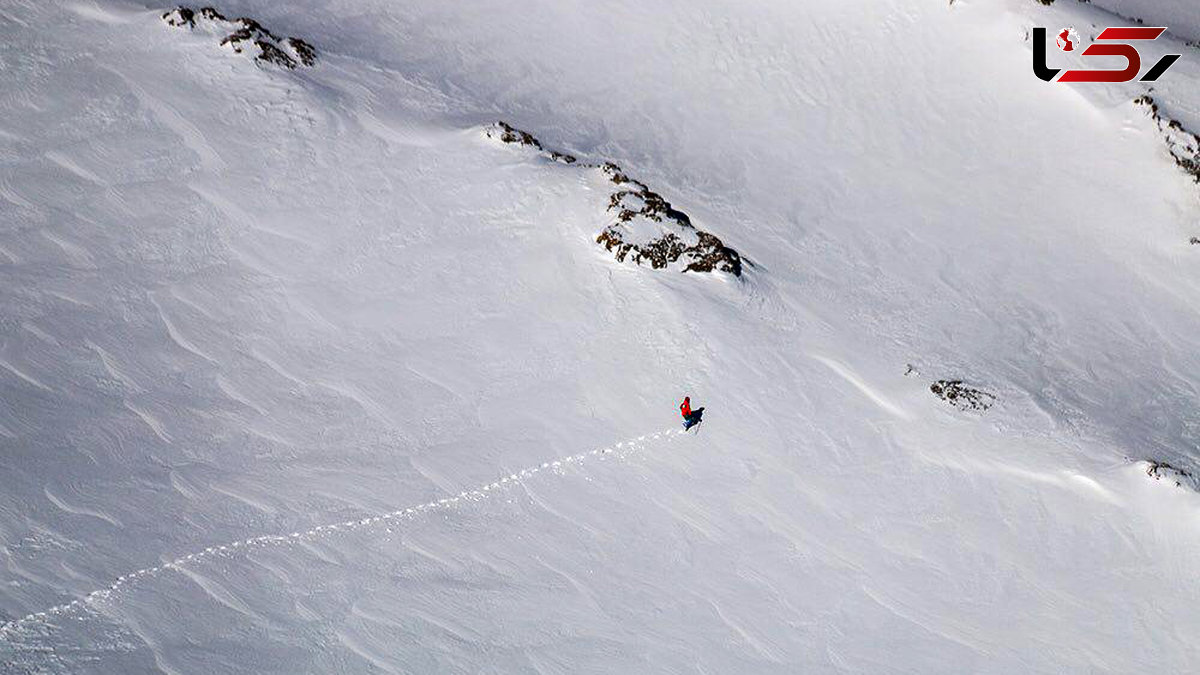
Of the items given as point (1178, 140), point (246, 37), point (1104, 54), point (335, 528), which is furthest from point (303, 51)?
point (1178, 140)

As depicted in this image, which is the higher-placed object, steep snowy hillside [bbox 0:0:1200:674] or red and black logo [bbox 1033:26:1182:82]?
red and black logo [bbox 1033:26:1182:82]

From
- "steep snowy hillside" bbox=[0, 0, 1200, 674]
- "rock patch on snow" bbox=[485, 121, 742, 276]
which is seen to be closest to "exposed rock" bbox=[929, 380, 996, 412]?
"steep snowy hillside" bbox=[0, 0, 1200, 674]

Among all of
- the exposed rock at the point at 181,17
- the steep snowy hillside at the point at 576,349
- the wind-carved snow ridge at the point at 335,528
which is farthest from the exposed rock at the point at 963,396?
the exposed rock at the point at 181,17

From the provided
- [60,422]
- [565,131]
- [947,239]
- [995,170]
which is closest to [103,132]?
[60,422]

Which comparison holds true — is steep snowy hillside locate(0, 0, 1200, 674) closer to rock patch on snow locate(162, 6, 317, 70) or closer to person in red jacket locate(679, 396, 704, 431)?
rock patch on snow locate(162, 6, 317, 70)

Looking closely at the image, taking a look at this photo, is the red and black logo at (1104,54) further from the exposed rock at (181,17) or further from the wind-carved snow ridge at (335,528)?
the exposed rock at (181,17)

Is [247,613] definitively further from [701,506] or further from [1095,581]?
[1095,581]
